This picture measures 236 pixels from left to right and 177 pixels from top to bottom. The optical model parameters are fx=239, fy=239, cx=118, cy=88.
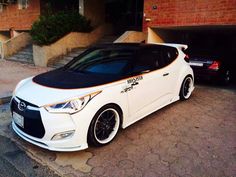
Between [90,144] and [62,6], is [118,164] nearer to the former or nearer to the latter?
[90,144]

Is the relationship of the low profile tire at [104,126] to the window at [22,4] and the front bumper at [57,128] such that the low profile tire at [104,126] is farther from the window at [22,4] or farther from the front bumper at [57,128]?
the window at [22,4]

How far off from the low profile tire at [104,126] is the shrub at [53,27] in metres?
8.10

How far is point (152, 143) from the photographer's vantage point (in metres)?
3.67

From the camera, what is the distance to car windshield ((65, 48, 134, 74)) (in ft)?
13.1

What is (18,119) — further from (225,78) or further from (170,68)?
(225,78)

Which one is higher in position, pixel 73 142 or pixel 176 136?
pixel 73 142

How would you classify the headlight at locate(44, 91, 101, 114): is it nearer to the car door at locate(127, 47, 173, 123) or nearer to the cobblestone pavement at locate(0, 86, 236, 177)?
the cobblestone pavement at locate(0, 86, 236, 177)

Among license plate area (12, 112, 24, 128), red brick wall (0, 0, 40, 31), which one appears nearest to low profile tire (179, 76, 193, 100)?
license plate area (12, 112, 24, 128)

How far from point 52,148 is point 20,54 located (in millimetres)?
11325

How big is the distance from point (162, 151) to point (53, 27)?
8.94 metres

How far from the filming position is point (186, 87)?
569 centimetres

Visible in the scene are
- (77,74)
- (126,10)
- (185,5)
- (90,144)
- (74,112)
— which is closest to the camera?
(74,112)

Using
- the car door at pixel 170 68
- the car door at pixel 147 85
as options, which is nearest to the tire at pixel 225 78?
the car door at pixel 170 68

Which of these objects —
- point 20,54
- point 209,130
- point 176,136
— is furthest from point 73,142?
point 20,54
